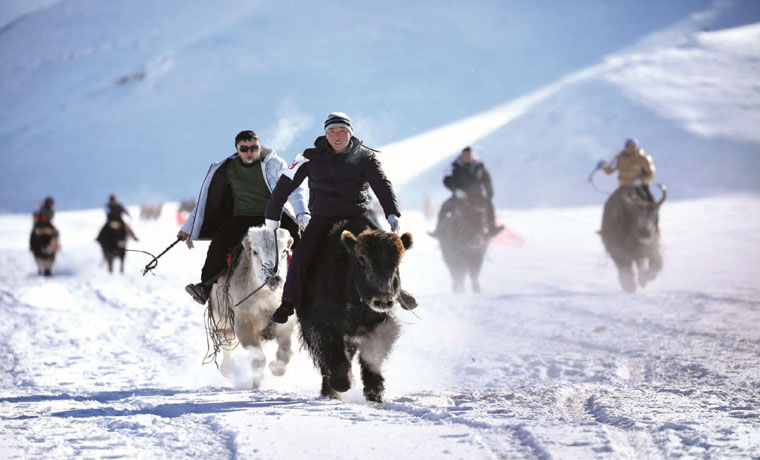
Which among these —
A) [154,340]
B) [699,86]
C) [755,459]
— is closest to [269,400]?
[755,459]

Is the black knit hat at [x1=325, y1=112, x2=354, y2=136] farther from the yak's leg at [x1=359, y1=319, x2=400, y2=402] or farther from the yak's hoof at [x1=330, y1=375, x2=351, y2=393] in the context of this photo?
the yak's hoof at [x1=330, y1=375, x2=351, y2=393]

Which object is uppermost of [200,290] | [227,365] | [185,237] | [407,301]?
[185,237]

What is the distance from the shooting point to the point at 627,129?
282ft

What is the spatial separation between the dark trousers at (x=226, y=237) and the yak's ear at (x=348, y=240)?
6.10ft

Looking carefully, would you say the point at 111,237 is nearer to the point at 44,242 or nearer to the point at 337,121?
the point at 44,242

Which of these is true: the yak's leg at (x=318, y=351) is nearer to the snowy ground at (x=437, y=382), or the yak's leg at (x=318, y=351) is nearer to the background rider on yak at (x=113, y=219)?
the snowy ground at (x=437, y=382)

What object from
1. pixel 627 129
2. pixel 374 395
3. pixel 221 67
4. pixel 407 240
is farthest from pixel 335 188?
pixel 221 67

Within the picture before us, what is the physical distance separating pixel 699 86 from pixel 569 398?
95.6 meters

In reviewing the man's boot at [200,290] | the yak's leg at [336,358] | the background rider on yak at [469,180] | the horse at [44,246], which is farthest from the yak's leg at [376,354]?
the horse at [44,246]

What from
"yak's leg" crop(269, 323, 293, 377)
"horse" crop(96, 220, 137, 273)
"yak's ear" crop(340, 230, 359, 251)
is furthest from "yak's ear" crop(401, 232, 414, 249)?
"horse" crop(96, 220, 137, 273)

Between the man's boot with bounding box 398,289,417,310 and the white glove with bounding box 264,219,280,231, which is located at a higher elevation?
the white glove with bounding box 264,219,280,231

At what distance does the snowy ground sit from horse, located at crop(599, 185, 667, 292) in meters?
0.89

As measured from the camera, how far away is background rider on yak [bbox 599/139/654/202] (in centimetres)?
1454

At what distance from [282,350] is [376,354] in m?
1.54
